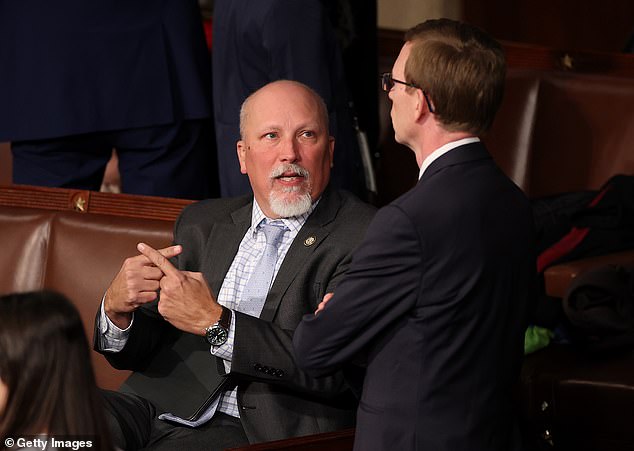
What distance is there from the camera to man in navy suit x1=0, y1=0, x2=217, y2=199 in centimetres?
314

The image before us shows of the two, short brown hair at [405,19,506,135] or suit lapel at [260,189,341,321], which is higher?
short brown hair at [405,19,506,135]

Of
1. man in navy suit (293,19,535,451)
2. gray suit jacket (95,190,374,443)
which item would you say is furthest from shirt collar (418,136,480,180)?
gray suit jacket (95,190,374,443)

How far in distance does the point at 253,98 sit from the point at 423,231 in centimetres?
85

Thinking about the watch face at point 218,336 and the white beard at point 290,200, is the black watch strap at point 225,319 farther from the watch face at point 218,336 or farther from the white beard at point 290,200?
the white beard at point 290,200

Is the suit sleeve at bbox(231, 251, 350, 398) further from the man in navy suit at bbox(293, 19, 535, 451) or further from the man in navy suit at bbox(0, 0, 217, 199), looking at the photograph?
the man in navy suit at bbox(0, 0, 217, 199)

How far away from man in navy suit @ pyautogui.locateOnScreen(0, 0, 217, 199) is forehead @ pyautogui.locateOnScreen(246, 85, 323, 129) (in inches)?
28.5

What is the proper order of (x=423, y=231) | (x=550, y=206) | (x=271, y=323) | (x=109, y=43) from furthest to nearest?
(x=550, y=206) → (x=109, y=43) → (x=271, y=323) → (x=423, y=231)

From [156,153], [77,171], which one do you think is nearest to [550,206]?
[156,153]

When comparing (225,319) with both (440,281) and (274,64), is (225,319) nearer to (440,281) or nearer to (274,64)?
(440,281)

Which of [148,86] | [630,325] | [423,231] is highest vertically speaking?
[423,231]

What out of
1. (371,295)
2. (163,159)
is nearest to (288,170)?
(371,295)

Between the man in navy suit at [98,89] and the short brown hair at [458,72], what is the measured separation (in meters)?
1.41

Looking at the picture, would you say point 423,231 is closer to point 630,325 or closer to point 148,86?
point 630,325

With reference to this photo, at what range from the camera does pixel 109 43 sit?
124 inches
